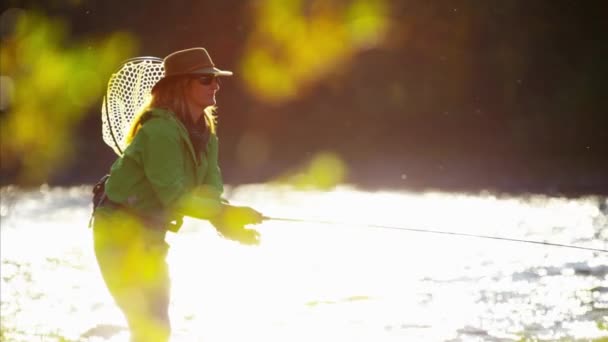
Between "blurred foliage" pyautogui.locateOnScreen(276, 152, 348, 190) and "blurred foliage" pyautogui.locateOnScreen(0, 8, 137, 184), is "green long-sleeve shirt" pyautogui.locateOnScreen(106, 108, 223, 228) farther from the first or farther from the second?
"blurred foliage" pyautogui.locateOnScreen(0, 8, 137, 184)

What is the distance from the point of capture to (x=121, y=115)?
238 inches

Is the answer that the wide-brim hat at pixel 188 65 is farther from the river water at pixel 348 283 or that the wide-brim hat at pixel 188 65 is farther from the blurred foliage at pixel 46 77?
the blurred foliage at pixel 46 77

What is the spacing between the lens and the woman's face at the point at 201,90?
505 centimetres

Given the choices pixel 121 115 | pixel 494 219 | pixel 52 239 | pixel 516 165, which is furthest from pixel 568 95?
pixel 121 115

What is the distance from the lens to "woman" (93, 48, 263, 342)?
4801 mm

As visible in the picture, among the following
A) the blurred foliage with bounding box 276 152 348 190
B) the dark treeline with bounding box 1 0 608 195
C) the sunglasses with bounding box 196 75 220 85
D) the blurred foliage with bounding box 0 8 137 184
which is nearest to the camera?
the sunglasses with bounding box 196 75 220 85

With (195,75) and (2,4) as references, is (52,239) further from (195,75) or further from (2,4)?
(2,4)

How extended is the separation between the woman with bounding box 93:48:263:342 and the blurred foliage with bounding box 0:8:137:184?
1813 inches

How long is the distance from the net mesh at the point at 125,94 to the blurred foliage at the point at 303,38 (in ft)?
126

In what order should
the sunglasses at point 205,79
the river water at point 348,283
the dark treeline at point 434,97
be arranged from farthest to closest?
the dark treeline at point 434,97 < the river water at point 348,283 < the sunglasses at point 205,79

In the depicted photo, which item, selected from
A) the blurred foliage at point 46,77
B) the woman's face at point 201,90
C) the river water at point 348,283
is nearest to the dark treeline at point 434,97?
the blurred foliage at point 46,77

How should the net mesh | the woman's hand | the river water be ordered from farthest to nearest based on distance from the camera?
the river water < the net mesh < the woman's hand

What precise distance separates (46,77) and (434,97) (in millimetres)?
22495

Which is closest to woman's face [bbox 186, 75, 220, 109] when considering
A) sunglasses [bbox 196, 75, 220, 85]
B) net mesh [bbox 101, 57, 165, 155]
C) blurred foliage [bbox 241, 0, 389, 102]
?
sunglasses [bbox 196, 75, 220, 85]
